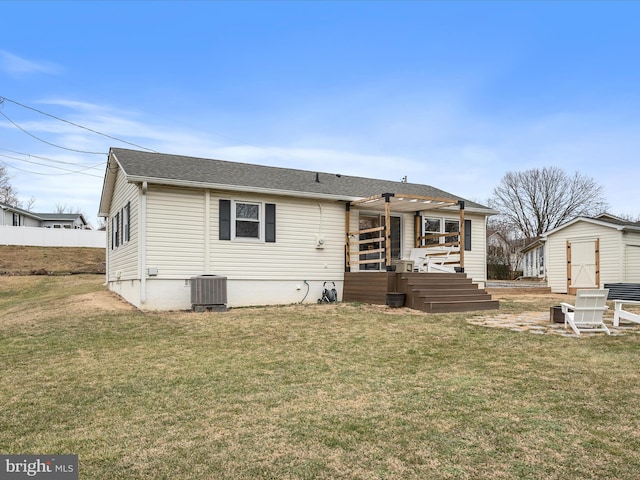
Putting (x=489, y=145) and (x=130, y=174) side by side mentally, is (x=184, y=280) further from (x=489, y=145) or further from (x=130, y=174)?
(x=489, y=145)

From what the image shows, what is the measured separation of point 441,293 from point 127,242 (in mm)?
9098

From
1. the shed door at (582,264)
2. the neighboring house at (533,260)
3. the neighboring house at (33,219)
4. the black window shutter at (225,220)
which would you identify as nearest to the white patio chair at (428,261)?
the black window shutter at (225,220)

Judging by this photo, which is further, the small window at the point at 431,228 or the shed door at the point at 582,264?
the shed door at the point at 582,264

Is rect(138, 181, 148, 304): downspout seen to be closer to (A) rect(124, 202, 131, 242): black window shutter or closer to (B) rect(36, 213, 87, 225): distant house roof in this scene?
(A) rect(124, 202, 131, 242): black window shutter

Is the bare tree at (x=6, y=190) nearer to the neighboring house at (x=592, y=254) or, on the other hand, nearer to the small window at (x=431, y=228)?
the small window at (x=431, y=228)

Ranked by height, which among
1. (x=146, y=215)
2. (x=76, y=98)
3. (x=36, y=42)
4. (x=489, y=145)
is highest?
(x=36, y=42)

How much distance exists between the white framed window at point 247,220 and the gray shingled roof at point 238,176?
0.62 metres

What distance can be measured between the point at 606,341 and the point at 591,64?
39.3 ft

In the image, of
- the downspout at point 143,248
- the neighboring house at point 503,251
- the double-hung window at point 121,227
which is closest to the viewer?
the downspout at point 143,248

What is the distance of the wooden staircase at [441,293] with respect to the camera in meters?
11.6

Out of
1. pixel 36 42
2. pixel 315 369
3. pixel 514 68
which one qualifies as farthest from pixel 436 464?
pixel 36 42

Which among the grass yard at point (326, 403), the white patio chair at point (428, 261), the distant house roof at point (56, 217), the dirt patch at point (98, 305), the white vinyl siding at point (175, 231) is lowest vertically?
the grass yard at point (326, 403)

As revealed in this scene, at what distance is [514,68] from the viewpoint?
52.1 ft

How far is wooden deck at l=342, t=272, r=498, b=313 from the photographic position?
11719mm
